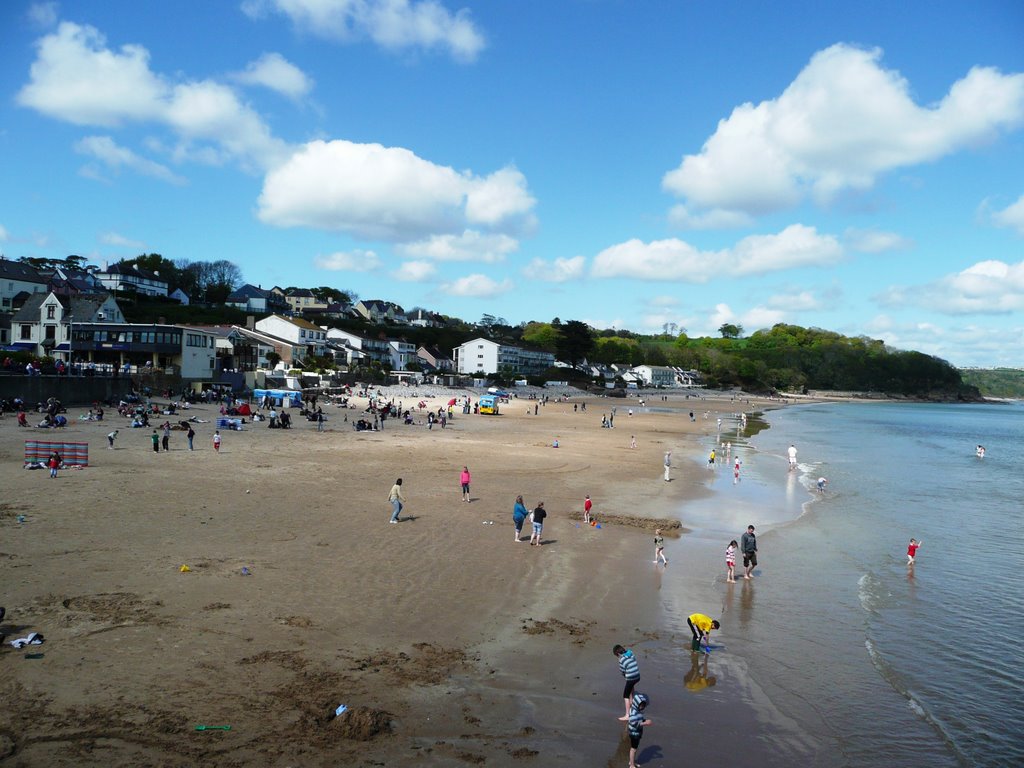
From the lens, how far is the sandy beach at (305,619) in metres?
7.98

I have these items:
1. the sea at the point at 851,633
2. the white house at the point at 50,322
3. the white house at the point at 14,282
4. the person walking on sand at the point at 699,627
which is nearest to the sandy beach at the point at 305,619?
the person walking on sand at the point at 699,627

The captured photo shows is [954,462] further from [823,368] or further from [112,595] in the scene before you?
[823,368]

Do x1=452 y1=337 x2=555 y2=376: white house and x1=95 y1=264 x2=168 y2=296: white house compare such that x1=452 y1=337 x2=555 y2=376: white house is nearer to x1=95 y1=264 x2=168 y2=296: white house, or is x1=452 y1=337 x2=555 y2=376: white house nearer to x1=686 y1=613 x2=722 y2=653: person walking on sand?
x1=95 y1=264 x2=168 y2=296: white house

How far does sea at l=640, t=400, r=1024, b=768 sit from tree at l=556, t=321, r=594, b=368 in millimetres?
101036

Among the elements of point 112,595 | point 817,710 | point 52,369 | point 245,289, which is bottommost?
point 817,710

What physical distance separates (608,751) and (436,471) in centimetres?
2073

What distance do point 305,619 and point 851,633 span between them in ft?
34.5

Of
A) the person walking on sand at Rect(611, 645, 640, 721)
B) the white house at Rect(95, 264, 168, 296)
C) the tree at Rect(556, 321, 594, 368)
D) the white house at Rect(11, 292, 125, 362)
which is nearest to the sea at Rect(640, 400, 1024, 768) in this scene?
the person walking on sand at Rect(611, 645, 640, 721)

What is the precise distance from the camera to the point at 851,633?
13.1m

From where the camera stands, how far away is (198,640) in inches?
403

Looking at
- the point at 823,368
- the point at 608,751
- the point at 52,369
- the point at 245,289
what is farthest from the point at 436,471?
the point at 823,368

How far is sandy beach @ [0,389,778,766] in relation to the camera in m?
7.98

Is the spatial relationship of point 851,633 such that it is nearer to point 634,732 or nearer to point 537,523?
point 634,732

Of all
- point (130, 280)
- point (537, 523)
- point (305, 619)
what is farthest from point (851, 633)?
point (130, 280)
